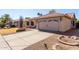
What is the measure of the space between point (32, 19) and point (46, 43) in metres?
0.42

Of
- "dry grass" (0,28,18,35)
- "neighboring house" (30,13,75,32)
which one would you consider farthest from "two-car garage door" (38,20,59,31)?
"dry grass" (0,28,18,35)

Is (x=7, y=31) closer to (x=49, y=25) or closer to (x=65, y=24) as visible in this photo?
(x=49, y=25)

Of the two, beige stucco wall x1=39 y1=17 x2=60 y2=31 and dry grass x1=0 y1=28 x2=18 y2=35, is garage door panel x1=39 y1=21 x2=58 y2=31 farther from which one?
dry grass x1=0 y1=28 x2=18 y2=35

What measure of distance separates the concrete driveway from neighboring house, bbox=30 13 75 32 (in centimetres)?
12

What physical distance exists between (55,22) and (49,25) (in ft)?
0.34

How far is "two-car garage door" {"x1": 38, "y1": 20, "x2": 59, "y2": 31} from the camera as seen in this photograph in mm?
1893

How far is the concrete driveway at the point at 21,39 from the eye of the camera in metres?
1.79

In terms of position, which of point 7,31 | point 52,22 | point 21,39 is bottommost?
point 21,39

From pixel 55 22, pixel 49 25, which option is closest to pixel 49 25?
pixel 49 25

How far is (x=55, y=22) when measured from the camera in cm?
189

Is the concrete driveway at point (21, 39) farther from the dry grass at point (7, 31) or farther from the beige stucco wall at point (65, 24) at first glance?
the beige stucco wall at point (65, 24)
